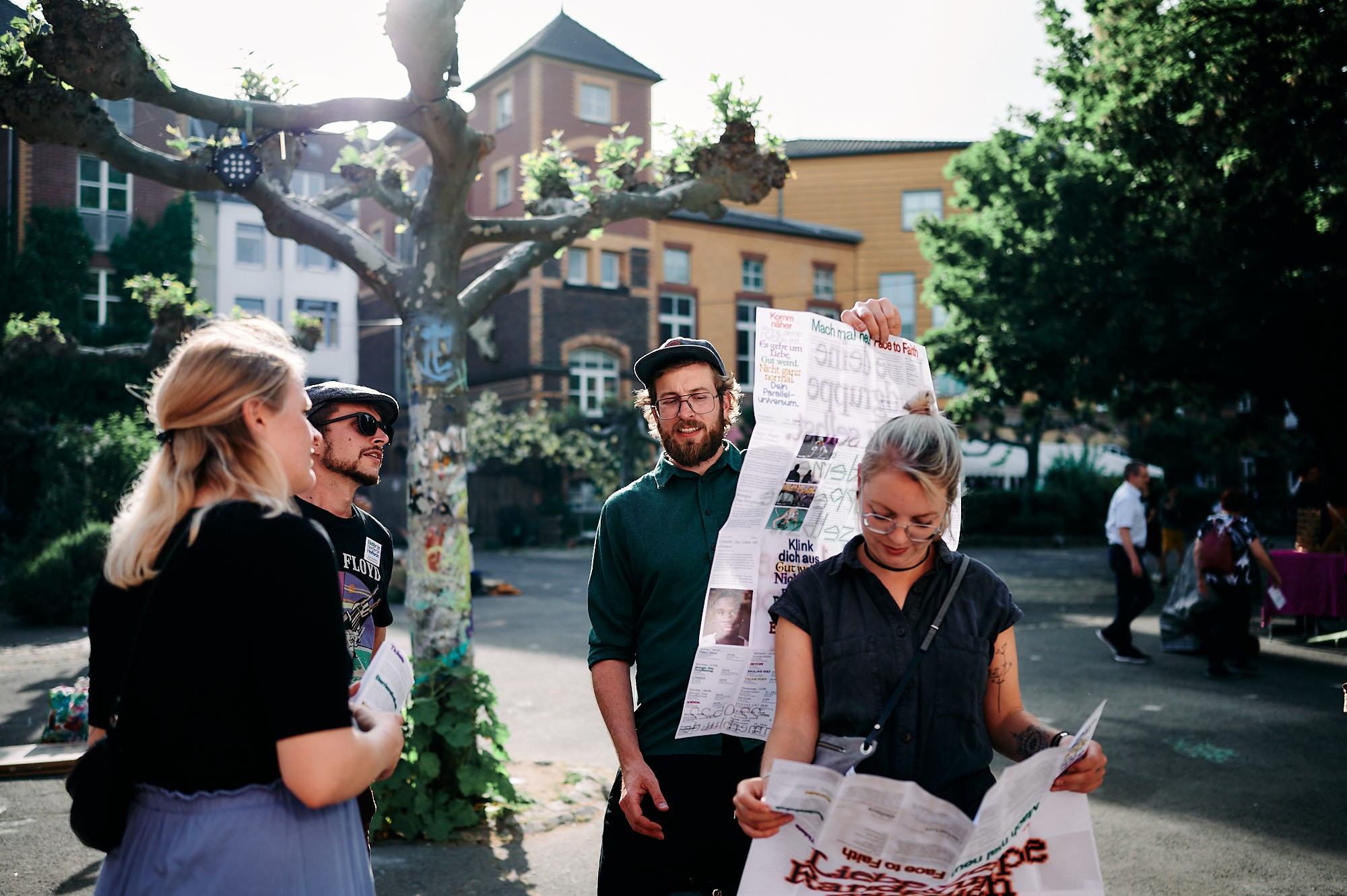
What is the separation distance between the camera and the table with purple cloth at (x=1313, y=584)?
1162 cm

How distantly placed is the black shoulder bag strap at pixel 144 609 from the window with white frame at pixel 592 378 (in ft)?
109

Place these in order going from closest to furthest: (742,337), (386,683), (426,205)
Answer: (386,683) → (426,205) → (742,337)

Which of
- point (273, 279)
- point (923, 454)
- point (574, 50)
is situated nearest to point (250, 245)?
point (273, 279)

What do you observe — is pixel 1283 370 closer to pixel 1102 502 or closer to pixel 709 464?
pixel 709 464

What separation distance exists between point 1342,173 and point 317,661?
42.2 ft

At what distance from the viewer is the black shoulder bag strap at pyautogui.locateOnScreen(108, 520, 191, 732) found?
5.82ft

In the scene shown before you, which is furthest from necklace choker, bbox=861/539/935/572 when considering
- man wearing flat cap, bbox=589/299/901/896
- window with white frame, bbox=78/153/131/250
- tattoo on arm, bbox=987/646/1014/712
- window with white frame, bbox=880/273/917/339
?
window with white frame, bbox=880/273/917/339

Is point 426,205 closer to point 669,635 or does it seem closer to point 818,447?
point 669,635

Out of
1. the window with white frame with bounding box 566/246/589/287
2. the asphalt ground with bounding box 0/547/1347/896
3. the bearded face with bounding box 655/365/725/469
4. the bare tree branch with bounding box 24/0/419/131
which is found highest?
the window with white frame with bounding box 566/246/589/287

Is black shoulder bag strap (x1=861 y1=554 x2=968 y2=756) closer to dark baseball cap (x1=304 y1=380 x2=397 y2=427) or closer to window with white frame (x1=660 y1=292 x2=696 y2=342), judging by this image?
dark baseball cap (x1=304 y1=380 x2=397 y2=427)

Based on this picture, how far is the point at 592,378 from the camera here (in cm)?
3603

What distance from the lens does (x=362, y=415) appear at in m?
3.43

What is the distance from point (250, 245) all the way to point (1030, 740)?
39110 mm

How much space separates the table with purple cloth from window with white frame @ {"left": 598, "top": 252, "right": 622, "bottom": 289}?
27.0 meters
